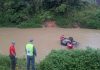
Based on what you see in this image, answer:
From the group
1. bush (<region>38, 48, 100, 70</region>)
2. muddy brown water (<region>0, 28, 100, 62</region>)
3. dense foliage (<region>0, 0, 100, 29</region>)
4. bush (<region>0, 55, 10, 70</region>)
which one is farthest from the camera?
dense foliage (<region>0, 0, 100, 29</region>)

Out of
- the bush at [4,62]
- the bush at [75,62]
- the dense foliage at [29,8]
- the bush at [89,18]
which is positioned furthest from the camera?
the dense foliage at [29,8]

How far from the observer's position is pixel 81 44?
26219mm

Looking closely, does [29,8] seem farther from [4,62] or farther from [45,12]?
[4,62]

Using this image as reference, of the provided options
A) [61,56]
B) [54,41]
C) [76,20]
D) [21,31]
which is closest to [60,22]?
[76,20]

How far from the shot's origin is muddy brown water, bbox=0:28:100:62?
24350 mm

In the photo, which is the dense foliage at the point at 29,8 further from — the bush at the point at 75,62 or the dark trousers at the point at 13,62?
the bush at the point at 75,62

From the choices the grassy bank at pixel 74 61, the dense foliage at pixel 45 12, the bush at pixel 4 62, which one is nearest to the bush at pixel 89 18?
the dense foliage at pixel 45 12

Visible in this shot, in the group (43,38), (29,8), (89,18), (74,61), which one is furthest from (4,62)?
(89,18)

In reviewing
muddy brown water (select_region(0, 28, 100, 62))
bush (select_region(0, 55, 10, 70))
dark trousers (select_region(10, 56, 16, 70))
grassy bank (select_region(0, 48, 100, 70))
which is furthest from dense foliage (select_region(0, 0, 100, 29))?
Result: grassy bank (select_region(0, 48, 100, 70))

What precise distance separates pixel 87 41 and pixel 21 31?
6873 millimetres

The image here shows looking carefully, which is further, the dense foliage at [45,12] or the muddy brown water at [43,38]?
the dense foliage at [45,12]

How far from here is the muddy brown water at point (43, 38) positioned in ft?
79.9

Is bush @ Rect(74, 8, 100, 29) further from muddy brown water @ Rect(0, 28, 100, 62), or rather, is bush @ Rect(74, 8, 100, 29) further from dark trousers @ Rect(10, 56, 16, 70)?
dark trousers @ Rect(10, 56, 16, 70)

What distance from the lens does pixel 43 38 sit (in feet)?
92.6
